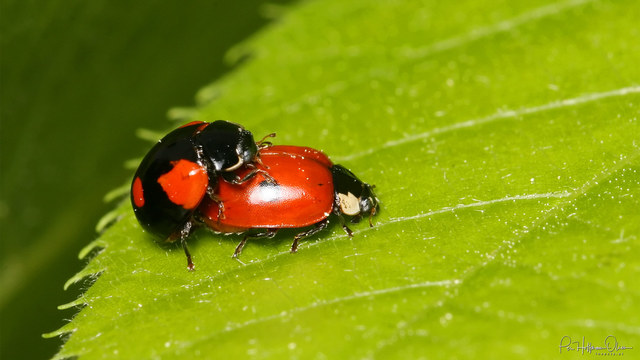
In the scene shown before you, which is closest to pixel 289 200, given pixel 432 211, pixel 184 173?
pixel 184 173

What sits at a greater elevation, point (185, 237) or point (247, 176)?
point (247, 176)

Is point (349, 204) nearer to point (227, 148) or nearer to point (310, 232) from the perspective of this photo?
point (310, 232)

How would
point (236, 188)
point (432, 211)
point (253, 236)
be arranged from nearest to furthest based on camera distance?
point (432, 211)
point (253, 236)
point (236, 188)

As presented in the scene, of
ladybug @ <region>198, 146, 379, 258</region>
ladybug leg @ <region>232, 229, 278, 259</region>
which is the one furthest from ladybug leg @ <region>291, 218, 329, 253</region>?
ladybug leg @ <region>232, 229, 278, 259</region>

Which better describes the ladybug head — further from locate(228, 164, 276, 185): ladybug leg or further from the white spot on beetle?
the white spot on beetle

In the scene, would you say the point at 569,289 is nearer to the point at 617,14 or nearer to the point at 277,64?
the point at 617,14

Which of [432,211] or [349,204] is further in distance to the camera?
[349,204]
